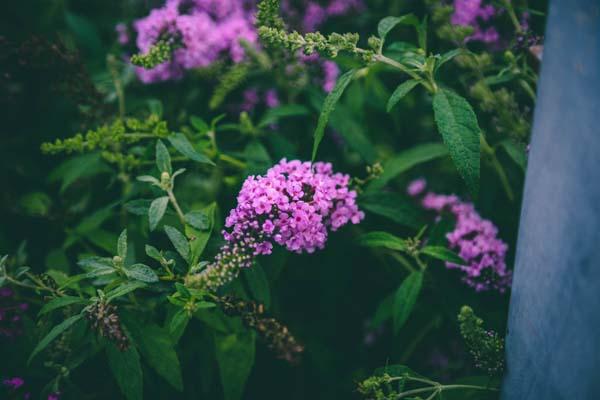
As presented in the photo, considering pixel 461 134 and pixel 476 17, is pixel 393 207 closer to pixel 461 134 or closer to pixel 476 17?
pixel 461 134

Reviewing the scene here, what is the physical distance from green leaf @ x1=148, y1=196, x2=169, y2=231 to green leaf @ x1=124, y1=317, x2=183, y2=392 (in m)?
0.27

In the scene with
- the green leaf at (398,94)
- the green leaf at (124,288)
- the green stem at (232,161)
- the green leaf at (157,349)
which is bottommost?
the green leaf at (157,349)

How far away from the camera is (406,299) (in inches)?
57.7

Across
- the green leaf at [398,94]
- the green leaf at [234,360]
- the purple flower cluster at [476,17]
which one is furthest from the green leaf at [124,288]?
the purple flower cluster at [476,17]

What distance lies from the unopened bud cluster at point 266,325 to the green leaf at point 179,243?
0.16 m

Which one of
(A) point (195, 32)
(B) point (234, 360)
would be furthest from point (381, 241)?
(A) point (195, 32)

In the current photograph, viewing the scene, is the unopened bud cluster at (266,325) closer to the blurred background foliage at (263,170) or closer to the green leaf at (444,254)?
the blurred background foliage at (263,170)

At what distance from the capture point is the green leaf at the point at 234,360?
1.41 meters

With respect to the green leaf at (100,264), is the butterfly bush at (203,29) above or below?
above

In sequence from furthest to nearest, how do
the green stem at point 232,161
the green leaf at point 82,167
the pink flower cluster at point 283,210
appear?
the green leaf at point 82,167 → the green stem at point 232,161 → the pink flower cluster at point 283,210

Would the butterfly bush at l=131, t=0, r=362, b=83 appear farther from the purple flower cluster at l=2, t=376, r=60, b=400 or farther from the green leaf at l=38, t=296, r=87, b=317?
the purple flower cluster at l=2, t=376, r=60, b=400

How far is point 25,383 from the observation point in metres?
1.46

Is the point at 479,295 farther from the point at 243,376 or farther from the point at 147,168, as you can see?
the point at 147,168

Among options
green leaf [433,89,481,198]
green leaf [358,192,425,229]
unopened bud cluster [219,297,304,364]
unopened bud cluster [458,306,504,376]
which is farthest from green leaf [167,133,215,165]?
unopened bud cluster [458,306,504,376]
